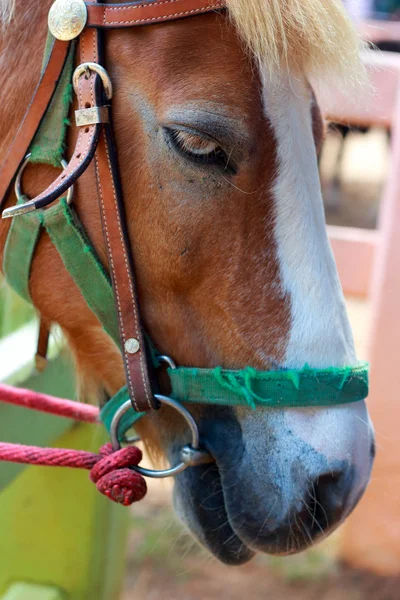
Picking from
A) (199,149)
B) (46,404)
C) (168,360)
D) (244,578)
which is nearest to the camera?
(199,149)

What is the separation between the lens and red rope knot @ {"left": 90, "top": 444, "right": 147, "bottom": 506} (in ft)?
3.92

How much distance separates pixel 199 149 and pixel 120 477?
1.92 ft

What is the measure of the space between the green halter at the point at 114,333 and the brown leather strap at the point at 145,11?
0.27ft

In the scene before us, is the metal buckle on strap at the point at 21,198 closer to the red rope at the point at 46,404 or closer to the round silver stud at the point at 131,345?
the round silver stud at the point at 131,345

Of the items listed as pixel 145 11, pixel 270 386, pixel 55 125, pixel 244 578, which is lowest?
pixel 244 578

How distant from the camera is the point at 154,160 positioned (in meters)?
1.10

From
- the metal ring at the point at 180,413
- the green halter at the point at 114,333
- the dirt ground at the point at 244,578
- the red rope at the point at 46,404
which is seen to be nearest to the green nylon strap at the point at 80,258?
the green halter at the point at 114,333

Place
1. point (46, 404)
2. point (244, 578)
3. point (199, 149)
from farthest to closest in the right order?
point (244, 578), point (46, 404), point (199, 149)

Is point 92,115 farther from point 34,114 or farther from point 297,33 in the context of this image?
point 297,33

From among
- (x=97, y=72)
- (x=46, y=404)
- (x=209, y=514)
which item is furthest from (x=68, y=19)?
(x=209, y=514)

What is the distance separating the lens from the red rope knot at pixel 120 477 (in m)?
1.19

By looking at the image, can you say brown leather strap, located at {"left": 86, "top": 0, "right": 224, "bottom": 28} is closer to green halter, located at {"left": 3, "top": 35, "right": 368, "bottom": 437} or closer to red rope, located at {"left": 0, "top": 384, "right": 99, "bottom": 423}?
green halter, located at {"left": 3, "top": 35, "right": 368, "bottom": 437}

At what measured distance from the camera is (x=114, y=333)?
1.21 m

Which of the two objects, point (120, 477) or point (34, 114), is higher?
point (34, 114)
